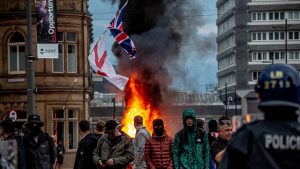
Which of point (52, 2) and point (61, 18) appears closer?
point (52, 2)

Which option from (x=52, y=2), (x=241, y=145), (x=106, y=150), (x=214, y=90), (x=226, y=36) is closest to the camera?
(x=241, y=145)

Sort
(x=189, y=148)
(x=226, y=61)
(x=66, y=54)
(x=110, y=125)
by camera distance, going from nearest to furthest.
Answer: (x=189, y=148), (x=110, y=125), (x=66, y=54), (x=226, y=61)

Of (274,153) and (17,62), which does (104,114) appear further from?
(274,153)

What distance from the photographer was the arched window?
4344 cm

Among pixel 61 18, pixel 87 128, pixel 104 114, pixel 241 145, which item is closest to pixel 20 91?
pixel 61 18

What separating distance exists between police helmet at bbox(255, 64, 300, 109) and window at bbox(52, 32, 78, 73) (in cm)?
3899

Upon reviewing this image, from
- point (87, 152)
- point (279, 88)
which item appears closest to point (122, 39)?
point (87, 152)

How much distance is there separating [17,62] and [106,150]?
29.4 metres

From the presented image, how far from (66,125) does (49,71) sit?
9.32 ft

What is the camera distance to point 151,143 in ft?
50.2

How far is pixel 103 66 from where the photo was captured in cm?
3036

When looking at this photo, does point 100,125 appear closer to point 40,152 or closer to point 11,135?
point 40,152

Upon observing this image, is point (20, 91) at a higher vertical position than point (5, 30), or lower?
lower

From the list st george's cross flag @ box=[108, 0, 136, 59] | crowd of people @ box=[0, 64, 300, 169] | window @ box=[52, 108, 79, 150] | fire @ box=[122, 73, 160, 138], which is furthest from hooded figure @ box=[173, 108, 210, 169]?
window @ box=[52, 108, 79, 150]
